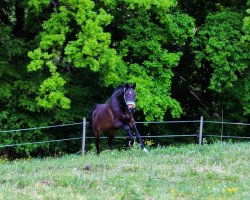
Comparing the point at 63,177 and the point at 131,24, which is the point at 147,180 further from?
the point at 131,24

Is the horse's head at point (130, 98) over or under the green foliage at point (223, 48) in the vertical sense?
under

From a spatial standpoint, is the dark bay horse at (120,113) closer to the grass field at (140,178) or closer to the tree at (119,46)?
the grass field at (140,178)

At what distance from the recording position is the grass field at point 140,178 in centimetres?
822

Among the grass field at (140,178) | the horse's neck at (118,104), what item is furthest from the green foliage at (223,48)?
the grass field at (140,178)

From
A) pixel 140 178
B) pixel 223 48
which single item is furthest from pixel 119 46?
pixel 140 178

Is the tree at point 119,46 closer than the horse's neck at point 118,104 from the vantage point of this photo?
No

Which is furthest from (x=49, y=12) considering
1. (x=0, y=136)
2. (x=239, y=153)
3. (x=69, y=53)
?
(x=239, y=153)

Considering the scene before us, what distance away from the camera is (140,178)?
9516 millimetres

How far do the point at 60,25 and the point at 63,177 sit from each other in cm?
1265

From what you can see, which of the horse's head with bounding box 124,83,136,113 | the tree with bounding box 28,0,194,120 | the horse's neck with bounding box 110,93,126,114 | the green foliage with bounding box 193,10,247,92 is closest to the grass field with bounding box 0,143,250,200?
the horse's head with bounding box 124,83,136,113

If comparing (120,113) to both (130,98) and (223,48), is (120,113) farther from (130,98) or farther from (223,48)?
(223,48)

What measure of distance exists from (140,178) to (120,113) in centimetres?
605

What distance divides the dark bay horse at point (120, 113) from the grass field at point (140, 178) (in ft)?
8.23

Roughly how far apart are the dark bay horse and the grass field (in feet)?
8.23
